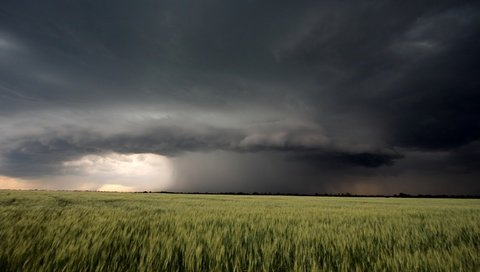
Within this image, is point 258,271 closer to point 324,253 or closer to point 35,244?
point 324,253

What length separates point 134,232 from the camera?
439cm

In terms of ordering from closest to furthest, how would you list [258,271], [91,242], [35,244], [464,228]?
[258,271]
[35,244]
[91,242]
[464,228]

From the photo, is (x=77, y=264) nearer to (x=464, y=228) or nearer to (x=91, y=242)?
(x=91, y=242)

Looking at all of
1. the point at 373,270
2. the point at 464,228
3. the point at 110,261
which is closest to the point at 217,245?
the point at 110,261

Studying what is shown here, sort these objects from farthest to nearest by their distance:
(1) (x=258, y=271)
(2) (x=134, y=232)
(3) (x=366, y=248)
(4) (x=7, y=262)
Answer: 1. (2) (x=134, y=232)
2. (3) (x=366, y=248)
3. (1) (x=258, y=271)
4. (4) (x=7, y=262)

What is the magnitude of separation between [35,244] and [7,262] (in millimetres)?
680

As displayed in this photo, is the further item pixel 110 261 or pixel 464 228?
pixel 464 228

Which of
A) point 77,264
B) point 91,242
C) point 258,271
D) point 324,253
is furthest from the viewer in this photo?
point 324,253

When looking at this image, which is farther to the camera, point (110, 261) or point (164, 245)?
point (164, 245)

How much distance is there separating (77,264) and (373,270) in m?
2.99

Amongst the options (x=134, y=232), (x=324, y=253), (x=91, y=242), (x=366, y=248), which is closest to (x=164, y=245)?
(x=91, y=242)

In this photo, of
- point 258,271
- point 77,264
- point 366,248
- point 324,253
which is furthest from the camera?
point 366,248

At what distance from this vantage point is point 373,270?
2854 mm

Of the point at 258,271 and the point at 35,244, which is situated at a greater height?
the point at 35,244
